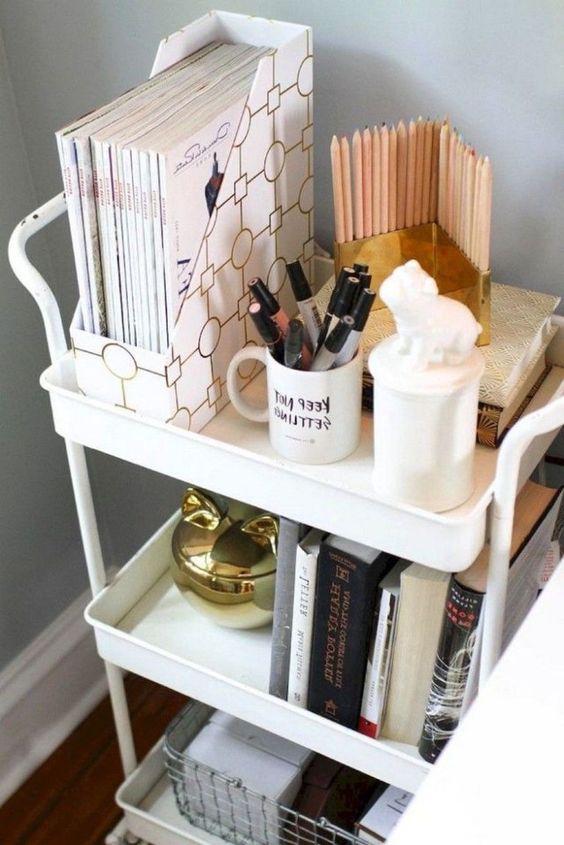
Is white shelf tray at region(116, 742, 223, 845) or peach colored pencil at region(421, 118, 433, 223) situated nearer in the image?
peach colored pencil at region(421, 118, 433, 223)

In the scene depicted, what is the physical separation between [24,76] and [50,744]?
3.09 ft

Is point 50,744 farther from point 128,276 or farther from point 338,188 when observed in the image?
point 338,188

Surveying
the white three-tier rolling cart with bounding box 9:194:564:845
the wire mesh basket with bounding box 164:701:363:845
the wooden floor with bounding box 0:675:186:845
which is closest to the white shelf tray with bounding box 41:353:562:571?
the white three-tier rolling cart with bounding box 9:194:564:845

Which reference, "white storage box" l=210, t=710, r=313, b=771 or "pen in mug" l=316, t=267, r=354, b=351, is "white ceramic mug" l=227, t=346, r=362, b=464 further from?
"white storage box" l=210, t=710, r=313, b=771

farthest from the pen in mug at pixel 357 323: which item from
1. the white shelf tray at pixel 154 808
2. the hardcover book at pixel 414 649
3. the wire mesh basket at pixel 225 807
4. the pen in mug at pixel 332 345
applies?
the white shelf tray at pixel 154 808

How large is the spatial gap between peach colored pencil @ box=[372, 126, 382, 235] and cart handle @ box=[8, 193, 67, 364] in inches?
11.7

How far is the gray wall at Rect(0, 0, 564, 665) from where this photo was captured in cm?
100

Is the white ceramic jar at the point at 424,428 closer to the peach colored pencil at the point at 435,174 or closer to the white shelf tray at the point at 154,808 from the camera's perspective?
the peach colored pencil at the point at 435,174

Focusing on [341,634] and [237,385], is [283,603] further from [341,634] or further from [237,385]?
[237,385]

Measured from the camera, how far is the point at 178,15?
1.16 meters

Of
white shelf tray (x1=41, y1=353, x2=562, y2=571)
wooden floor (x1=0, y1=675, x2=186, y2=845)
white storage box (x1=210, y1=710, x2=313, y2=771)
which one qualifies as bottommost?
wooden floor (x1=0, y1=675, x2=186, y2=845)

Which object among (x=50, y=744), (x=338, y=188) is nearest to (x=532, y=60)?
(x=338, y=188)

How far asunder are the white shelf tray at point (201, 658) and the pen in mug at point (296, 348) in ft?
1.26

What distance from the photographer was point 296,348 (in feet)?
2.97
